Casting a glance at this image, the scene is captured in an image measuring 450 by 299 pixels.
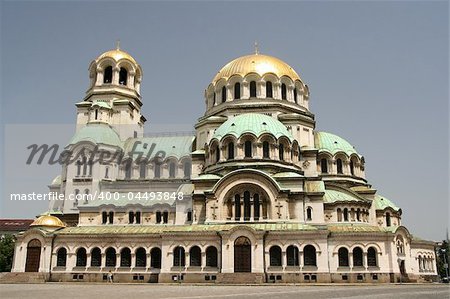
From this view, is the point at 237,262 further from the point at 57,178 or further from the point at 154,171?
the point at 57,178

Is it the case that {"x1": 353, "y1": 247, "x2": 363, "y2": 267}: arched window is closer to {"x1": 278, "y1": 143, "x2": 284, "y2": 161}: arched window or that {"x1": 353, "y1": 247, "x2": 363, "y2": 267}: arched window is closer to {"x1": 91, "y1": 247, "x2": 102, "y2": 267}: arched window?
{"x1": 278, "y1": 143, "x2": 284, "y2": 161}: arched window

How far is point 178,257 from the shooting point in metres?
37.9

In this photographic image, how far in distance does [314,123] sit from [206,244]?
1963 cm

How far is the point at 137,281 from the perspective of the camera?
124 feet

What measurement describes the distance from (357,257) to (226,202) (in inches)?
458

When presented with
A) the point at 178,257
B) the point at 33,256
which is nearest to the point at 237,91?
the point at 178,257

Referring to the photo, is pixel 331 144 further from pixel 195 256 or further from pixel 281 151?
pixel 195 256

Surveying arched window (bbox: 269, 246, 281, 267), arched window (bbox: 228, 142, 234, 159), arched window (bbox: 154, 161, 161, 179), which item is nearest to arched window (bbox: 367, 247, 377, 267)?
arched window (bbox: 269, 246, 281, 267)

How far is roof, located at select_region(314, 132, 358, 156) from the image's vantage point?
159ft

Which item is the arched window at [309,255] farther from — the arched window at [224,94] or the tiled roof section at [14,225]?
the tiled roof section at [14,225]

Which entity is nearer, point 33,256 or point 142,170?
point 33,256

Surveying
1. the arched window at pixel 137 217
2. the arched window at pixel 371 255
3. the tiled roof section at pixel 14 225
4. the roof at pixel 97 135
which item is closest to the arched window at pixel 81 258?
the arched window at pixel 137 217

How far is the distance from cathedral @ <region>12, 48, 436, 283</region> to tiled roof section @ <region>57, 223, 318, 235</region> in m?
0.15

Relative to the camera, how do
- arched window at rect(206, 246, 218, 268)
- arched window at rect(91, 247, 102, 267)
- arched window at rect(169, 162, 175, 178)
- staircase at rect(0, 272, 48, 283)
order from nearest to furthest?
arched window at rect(206, 246, 218, 268), staircase at rect(0, 272, 48, 283), arched window at rect(91, 247, 102, 267), arched window at rect(169, 162, 175, 178)
